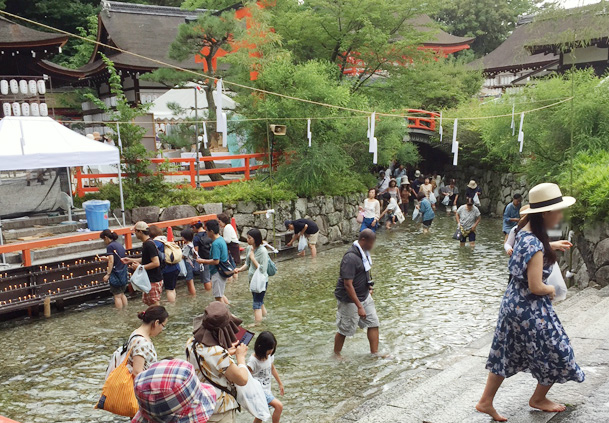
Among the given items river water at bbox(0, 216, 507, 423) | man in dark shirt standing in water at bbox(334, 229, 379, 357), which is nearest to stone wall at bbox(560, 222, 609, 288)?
river water at bbox(0, 216, 507, 423)

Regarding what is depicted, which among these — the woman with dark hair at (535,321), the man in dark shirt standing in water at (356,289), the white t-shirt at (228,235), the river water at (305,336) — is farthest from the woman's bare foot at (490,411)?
the white t-shirt at (228,235)

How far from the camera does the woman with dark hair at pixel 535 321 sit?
4.31m

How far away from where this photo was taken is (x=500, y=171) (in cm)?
2450

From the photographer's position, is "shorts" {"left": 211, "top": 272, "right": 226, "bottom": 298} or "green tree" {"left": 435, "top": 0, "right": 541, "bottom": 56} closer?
"shorts" {"left": 211, "top": 272, "right": 226, "bottom": 298}

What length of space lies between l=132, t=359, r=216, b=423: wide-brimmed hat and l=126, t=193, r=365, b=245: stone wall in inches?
480

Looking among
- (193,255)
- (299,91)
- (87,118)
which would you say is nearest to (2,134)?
(193,255)

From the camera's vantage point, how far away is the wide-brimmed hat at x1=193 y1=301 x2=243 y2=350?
4.15 m

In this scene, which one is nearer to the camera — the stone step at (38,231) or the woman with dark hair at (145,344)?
the woman with dark hair at (145,344)

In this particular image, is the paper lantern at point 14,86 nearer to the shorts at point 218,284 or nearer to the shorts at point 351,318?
the shorts at point 218,284

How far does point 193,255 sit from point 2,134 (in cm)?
534

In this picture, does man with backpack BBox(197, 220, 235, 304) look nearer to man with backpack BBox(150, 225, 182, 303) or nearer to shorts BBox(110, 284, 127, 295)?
man with backpack BBox(150, 225, 182, 303)

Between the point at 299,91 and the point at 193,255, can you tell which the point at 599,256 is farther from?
the point at 299,91

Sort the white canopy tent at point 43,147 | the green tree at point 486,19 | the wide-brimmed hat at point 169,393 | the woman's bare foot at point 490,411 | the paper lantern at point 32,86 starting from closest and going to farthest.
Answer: the wide-brimmed hat at point 169,393 → the woman's bare foot at point 490,411 → the white canopy tent at point 43,147 → the paper lantern at point 32,86 → the green tree at point 486,19

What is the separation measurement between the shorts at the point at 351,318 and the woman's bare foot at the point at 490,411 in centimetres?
268
